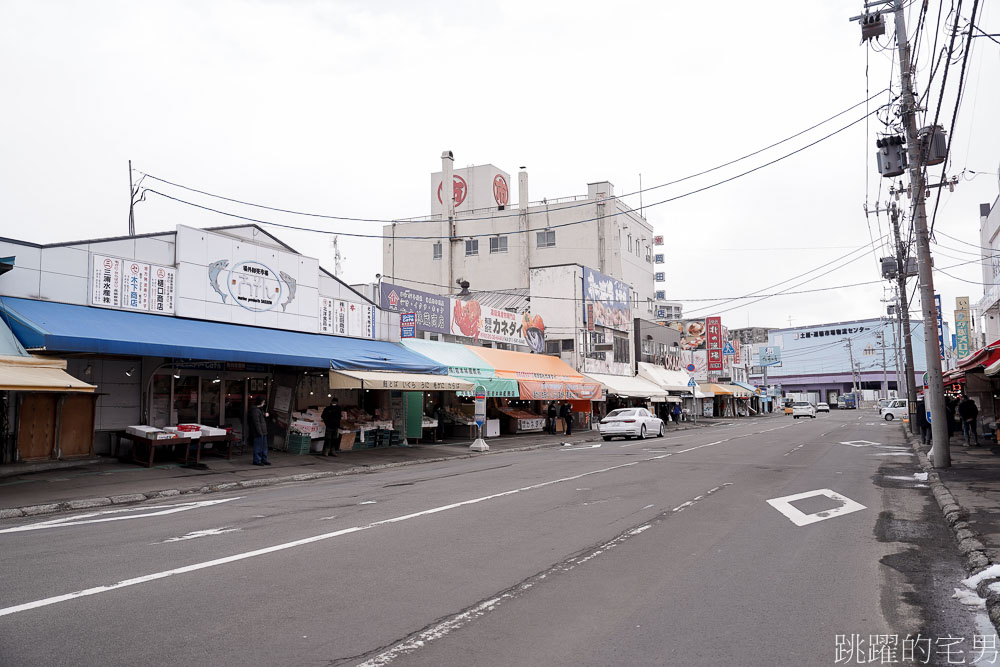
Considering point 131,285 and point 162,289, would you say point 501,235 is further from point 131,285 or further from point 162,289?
point 131,285

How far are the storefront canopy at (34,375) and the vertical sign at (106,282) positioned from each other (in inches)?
98.2

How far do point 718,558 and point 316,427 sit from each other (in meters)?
15.7

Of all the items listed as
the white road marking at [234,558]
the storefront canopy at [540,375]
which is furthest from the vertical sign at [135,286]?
the storefront canopy at [540,375]

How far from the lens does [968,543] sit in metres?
7.80

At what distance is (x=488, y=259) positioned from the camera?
182 ft

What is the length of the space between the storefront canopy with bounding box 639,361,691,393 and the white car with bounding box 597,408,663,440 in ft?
49.8

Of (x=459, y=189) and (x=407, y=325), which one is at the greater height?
(x=459, y=189)

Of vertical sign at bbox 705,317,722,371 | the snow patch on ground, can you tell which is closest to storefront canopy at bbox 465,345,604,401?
the snow patch on ground

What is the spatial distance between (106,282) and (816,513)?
15180 millimetres

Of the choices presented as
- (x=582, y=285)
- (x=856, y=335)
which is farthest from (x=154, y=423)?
(x=856, y=335)

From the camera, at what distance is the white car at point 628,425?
3120 cm

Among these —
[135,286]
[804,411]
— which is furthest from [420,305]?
[804,411]

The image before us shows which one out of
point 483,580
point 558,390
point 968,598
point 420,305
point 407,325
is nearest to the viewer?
point 968,598

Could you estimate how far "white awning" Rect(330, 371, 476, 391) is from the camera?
19641mm
